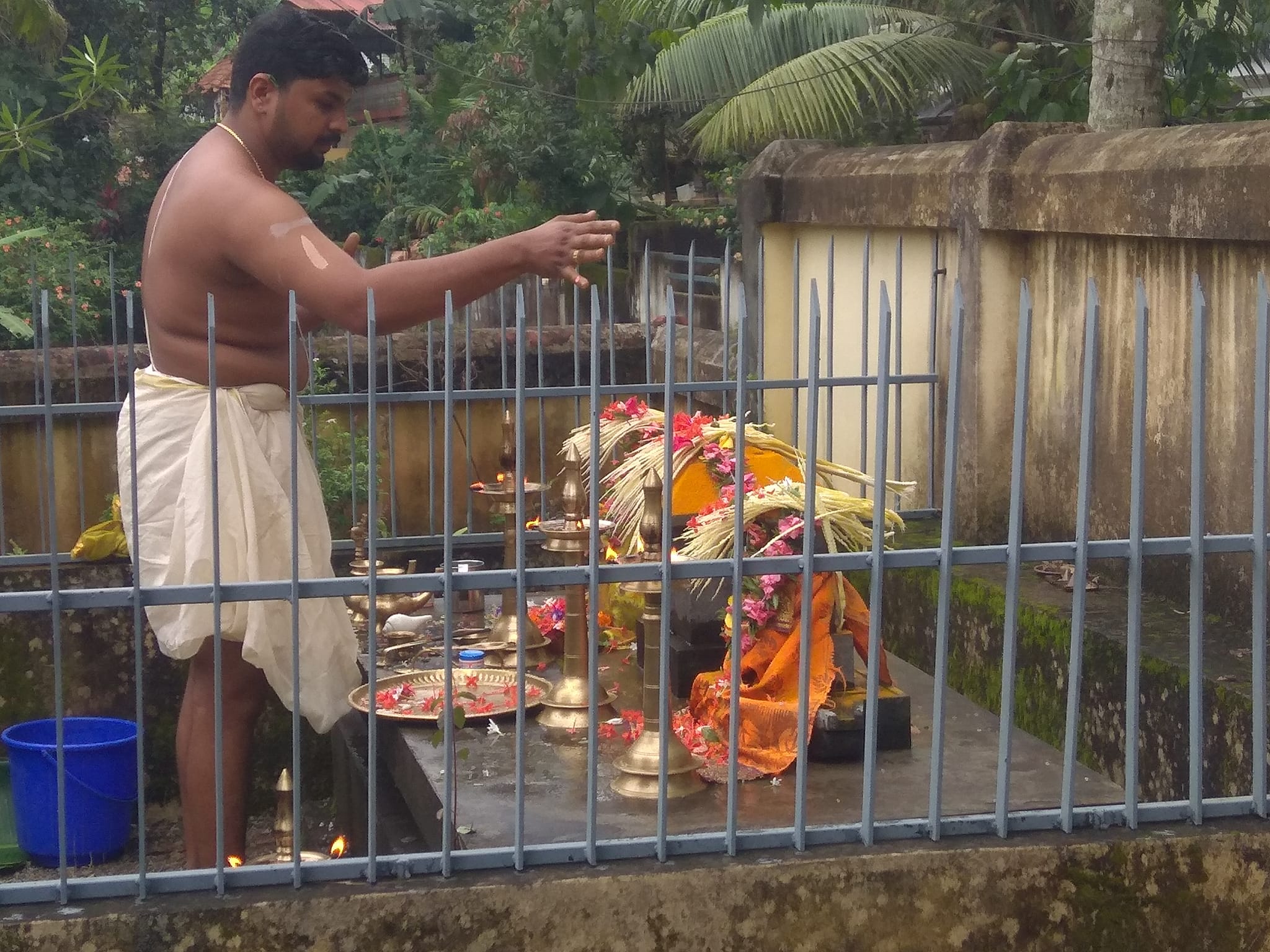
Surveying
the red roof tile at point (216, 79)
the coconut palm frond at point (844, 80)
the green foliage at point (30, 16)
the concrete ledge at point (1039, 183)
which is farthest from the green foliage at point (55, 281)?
the red roof tile at point (216, 79)

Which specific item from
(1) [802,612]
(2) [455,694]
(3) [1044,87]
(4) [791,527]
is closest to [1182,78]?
(3) [1044,87]

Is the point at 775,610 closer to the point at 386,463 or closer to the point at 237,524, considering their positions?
the point at 237,524

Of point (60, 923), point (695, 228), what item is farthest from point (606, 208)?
point (60, 923)

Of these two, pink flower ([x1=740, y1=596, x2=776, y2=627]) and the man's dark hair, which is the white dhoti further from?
pink flower ([x1=740, y1=596, x2=776, y2=627])

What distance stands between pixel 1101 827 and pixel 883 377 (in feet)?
3.23

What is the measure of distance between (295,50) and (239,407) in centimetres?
79

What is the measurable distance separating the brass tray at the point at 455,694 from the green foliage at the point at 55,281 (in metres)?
4.31

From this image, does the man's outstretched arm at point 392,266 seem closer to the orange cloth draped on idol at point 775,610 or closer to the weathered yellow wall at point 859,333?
the orange cloth draped on idol at point 775,610

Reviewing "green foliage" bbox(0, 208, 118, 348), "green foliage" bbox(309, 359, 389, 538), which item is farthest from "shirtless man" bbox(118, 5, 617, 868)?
"green foliage" bbox(0, 208, 118, 348)

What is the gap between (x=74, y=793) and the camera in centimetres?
444

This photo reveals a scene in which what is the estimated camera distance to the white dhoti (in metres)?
3.10

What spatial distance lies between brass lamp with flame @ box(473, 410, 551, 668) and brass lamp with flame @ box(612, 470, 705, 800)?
3.77 feet

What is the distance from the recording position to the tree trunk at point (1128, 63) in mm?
5105

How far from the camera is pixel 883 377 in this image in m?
2.82
